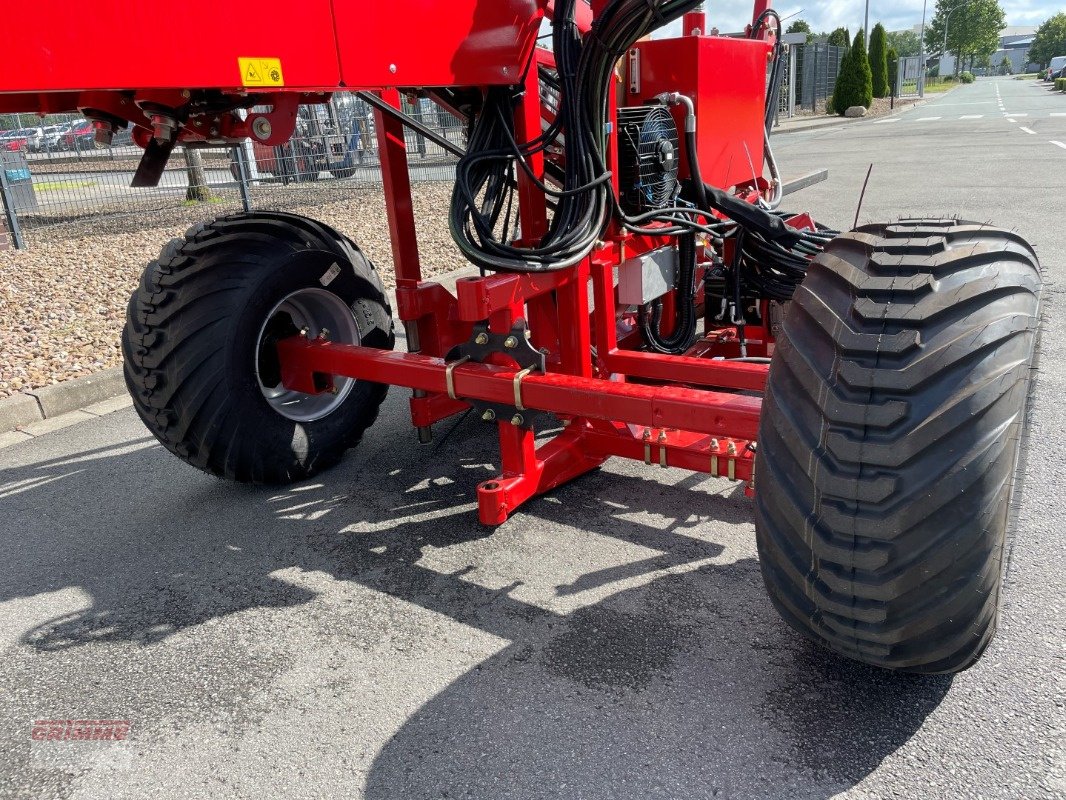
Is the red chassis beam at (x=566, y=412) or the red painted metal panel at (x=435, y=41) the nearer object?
the red painted metal panel at (x=435, y=41)

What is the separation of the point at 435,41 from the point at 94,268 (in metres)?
6.61

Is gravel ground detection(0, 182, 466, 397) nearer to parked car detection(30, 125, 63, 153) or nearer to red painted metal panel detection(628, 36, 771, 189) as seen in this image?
parked car detection(30, 125, 63, 153)

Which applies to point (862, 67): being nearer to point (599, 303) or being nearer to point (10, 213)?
point (10, 213)

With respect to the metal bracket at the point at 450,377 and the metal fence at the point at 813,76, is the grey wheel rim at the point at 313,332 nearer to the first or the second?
the metal bracket at the point at 450,377

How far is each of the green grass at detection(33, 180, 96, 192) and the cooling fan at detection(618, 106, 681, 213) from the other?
9670mm

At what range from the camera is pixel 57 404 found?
5.03 metres

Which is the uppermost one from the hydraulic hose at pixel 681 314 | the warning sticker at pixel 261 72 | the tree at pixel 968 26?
the tree at pixel 968 26

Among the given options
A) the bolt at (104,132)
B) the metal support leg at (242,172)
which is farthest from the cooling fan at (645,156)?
the metal support leg at (242,172)

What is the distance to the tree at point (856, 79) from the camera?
3631 centimetres

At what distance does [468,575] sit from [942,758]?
1.54 meters

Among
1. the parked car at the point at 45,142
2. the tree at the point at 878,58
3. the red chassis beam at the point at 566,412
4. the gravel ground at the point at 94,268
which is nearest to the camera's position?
the red chassis beam at the point at 566,412

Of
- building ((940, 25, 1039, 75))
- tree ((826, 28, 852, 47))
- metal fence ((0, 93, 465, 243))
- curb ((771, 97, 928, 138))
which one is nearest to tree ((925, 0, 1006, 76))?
building ((940, 25, 1039, 75))

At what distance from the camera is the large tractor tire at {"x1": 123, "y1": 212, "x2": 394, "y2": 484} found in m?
3.29

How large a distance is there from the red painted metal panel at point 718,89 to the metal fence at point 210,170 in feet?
21.0
